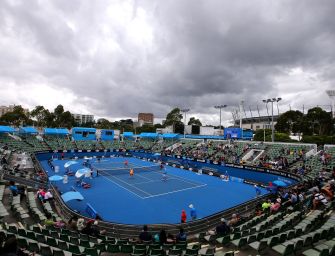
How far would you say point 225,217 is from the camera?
19.5m

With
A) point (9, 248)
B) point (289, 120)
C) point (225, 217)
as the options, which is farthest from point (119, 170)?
point (289, 120)

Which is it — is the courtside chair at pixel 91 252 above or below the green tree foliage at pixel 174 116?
below

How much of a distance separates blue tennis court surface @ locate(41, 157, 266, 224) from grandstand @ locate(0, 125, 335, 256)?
3274 millimetres

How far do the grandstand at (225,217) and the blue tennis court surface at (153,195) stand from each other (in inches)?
129

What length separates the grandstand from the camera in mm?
10812

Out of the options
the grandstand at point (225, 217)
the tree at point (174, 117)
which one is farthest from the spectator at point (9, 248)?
the tree at point (174, 117)

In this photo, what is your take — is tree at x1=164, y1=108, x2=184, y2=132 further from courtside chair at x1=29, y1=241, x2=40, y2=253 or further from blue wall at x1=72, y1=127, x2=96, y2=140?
courtside chair at x1=29, y1=241, x2=40, y2=253

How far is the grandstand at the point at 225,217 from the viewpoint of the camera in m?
10.8

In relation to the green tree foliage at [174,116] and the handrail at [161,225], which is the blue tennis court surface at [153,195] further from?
the green tree foliage at [174,116]

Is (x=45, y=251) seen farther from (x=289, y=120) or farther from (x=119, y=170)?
(x=289, y=120)

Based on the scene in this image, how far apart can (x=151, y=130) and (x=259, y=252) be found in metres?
116

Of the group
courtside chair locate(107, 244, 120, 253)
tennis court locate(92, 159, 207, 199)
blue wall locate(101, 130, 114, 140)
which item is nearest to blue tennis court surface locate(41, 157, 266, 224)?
tennis court locate(92, 159, 207, 199)

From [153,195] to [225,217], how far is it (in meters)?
10.6

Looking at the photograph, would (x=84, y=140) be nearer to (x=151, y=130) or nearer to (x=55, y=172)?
(x=55, y=172)
